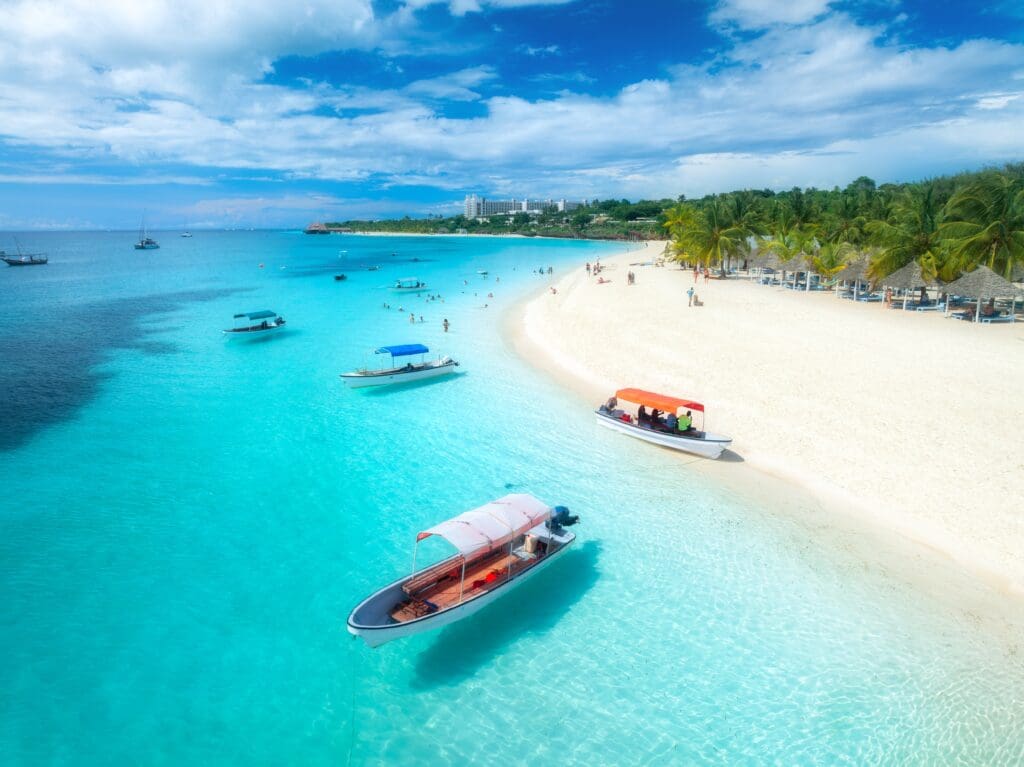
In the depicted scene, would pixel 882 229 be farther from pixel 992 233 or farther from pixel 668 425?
pixel 668 425

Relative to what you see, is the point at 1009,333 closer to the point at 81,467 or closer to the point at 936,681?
the point at 936,681

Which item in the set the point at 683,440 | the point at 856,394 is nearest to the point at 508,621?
the point at 683,440

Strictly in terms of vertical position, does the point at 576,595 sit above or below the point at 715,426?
below

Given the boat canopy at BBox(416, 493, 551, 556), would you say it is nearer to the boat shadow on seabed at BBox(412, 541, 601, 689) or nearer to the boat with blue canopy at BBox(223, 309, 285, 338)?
the boat shadow on seabed at BBox(412, 541, 601, 689)

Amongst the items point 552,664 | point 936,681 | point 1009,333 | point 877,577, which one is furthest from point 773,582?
point 1009,333

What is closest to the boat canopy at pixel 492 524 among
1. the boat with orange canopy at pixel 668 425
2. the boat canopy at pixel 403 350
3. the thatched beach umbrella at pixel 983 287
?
the boat with orange canopy at pixel 668 425
